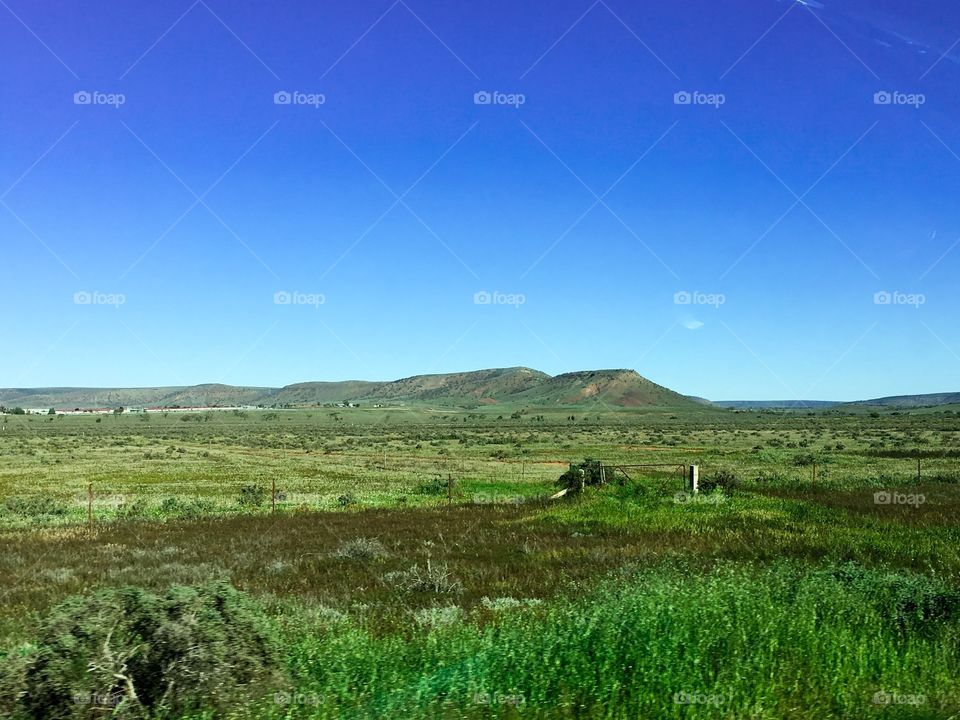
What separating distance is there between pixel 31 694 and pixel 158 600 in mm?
1153

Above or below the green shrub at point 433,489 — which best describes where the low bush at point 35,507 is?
below

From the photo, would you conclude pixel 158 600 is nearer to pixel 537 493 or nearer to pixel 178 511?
pixel 178 511

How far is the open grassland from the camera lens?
20.6 feet

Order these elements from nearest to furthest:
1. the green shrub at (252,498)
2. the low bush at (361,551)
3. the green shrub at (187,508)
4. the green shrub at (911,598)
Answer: the green shrub at (911,598), the low bush at (361,551), the green shrub at (187,508), the green shrub at (252,498)
